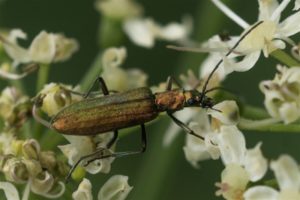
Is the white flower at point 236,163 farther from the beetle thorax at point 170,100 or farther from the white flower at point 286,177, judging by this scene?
the beetle thorax at point 170,100

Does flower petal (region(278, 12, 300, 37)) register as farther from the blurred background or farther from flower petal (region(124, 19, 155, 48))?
flower petal (region(124, 19, 155, 48))

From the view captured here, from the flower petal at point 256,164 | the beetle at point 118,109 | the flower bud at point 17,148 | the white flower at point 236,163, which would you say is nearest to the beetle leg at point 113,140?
the beetle at point 118,109

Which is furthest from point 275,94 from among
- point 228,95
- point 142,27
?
point 142,27

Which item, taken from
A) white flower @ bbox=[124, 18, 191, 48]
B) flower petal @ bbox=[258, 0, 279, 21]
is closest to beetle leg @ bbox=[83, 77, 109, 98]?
flower petal @ bbox=[258, 0, 279, 21]

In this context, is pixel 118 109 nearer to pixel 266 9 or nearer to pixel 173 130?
pixel 266 9

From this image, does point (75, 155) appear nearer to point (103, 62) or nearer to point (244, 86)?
point (103, 62)

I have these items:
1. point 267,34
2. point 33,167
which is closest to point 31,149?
point 33,167
